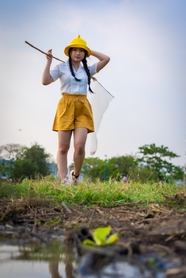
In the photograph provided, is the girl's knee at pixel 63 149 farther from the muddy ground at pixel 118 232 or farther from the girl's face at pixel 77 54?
the muddy ground at pixel 118 232

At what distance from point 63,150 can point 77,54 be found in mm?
1526

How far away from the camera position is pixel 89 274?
1626 millimetres

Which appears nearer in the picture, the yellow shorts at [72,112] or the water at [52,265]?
the water at [52,265]

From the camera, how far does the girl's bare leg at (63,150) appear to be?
7051 millimetres

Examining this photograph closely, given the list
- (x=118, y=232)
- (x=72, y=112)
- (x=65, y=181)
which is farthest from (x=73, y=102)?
(x=118, y=232)

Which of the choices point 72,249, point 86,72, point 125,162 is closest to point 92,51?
point 86,72

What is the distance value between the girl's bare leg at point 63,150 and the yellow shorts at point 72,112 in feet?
0.41

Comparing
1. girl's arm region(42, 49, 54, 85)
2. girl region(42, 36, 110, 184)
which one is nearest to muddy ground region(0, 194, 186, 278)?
girl region(42, 36, 110, 184)

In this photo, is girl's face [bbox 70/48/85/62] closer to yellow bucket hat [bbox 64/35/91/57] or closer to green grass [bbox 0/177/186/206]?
yellow bucket hat [bbox 64/35/91/57]

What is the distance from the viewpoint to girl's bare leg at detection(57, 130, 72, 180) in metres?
7.05

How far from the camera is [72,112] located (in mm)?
6973

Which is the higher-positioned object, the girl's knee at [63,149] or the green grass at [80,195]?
the girl's knee at [63,149]

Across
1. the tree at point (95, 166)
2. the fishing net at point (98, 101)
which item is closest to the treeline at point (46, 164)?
the tree at point (95, 166)

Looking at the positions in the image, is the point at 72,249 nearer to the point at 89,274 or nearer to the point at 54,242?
the point at 54,242
